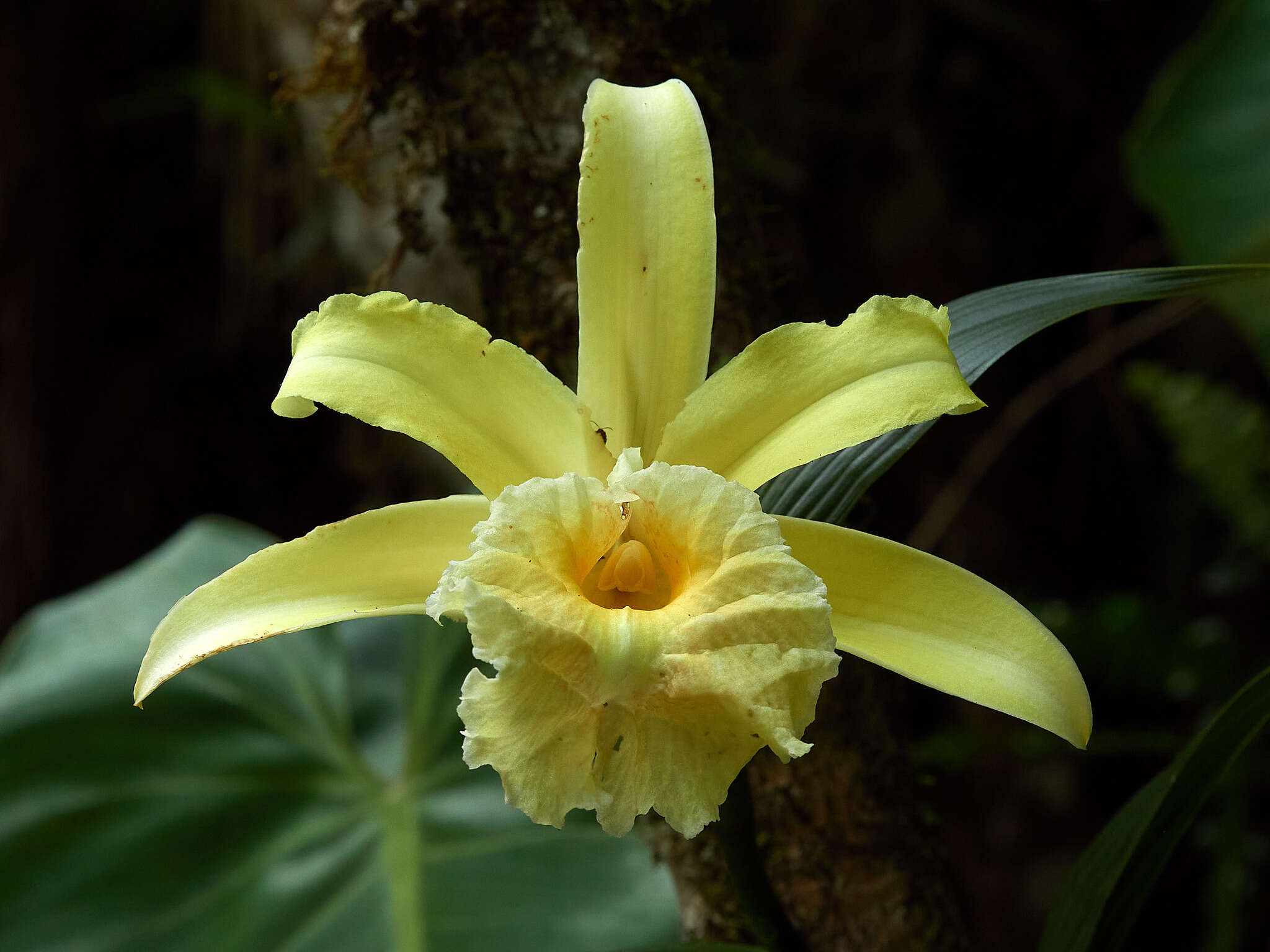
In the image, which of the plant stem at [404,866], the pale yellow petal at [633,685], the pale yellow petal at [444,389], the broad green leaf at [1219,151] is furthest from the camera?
the broad green leaf at [1219,151]

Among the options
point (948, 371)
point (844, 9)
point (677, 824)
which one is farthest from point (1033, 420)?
point (677, 824)

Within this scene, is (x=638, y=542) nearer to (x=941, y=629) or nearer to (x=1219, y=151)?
(x=941, y=629)

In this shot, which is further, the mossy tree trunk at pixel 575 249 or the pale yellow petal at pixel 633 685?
the mossy tree trunk at pixel 575 249

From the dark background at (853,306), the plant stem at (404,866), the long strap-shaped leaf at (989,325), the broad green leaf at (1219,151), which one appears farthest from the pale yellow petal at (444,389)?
the broad green leaf at (1219,151)

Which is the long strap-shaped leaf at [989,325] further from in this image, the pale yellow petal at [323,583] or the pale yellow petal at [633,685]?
the pale yellow petal at [323,583]

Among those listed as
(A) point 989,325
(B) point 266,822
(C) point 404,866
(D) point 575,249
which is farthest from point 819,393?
(B) point 266,822

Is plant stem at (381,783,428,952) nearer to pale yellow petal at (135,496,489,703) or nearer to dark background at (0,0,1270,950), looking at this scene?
pale yellow petal at (135,496,489,703)

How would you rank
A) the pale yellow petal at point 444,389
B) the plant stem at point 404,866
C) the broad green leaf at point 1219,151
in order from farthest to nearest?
the broad green leaf at point 1219,151 → the plant stem at point 404,866 → the pale yellow petal at point 444,389

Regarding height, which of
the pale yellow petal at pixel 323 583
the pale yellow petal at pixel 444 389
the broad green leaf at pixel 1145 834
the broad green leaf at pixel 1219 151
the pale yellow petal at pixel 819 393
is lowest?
the broad green leaf at pixel 1145 834

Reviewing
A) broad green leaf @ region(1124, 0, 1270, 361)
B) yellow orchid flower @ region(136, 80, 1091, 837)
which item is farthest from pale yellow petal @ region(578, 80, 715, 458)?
broad green leaf @ region(1124, 0, 1270, 361)
